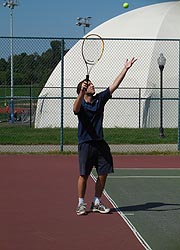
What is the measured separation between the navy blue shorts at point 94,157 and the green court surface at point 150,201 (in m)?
0.65

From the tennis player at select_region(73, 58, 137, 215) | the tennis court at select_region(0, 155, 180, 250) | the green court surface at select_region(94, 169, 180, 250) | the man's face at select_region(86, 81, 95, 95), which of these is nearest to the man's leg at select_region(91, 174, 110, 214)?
the tennis player at select_region(73, 58, 137, 215)

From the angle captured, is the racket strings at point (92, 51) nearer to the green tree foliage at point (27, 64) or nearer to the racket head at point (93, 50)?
the racket head at point (93, 50)

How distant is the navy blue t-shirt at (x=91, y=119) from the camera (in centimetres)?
741

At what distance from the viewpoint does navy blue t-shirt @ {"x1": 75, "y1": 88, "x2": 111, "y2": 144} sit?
7.41m

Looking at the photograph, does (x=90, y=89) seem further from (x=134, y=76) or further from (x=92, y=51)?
(x=134, y=76)

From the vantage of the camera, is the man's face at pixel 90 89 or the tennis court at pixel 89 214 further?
the man's face at pixel 90 89

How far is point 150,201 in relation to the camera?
8.49 meters

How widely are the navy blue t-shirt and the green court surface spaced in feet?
3.56

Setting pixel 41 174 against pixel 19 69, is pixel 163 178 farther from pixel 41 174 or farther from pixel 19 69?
pixel 19 69

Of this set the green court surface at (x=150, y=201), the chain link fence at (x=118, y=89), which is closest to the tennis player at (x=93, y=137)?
the green court surface at (x=150, y=201)

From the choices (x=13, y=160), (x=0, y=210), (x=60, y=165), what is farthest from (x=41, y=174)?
(x=0, y=210)

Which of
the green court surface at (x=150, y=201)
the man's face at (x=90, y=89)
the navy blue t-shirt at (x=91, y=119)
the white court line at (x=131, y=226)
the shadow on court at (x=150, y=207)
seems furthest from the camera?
the shadow on court at (x=150, y=207)

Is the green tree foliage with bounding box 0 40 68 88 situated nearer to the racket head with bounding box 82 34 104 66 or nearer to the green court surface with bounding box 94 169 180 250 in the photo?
the green court surface with bounding box 94 169 180 250

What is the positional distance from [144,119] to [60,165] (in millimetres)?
16884
